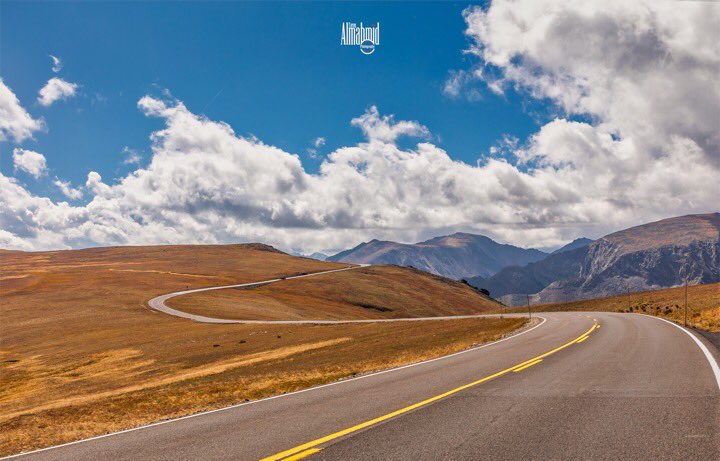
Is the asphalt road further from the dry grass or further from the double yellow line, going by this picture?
the dry grass

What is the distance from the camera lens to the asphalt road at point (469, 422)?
764 centimetres

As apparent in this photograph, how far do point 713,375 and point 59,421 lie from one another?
819 inches

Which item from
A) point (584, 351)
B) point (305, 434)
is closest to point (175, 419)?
point (305, 434)

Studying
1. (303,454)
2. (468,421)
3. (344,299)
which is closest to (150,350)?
(303,454)

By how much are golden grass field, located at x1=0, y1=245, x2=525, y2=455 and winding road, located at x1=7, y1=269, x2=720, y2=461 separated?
10.0ft

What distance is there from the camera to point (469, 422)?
9.20 metres

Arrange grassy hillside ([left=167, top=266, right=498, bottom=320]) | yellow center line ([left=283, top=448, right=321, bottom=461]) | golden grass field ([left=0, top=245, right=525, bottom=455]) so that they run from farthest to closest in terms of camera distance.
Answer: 1. grassy hillside ([left=167, top=266, right=498, bottom=320])
2. golden grass field ([left=0, top=245, right=525, bottom=455])
3. yellow center line ([left=283, top=448, right=321, bottom=461])

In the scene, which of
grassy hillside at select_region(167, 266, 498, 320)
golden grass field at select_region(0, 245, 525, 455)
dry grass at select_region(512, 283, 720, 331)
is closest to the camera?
golden grass field at select_region(0, 245, 525, 455)

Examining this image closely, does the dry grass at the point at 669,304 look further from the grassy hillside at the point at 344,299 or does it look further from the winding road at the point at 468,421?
the grassy hillside at the point at 344,299

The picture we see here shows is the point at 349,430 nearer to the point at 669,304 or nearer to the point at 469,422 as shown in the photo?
the point at 469,422

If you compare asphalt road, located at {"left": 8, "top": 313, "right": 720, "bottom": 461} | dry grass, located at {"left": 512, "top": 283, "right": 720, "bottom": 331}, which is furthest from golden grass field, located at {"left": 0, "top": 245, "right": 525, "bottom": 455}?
dry grass, located at {"left": 512, "top": 283, "right": 720, "bottom": 331}

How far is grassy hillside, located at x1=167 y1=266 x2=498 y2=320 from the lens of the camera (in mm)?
79344

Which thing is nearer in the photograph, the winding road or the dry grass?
the winding road

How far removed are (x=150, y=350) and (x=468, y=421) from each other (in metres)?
39.8
